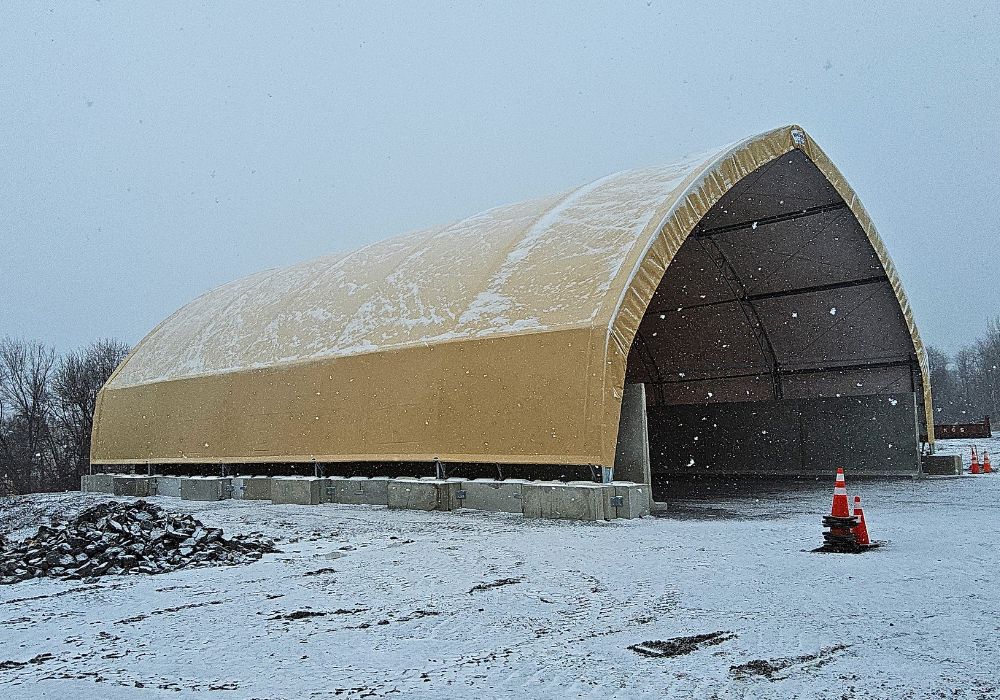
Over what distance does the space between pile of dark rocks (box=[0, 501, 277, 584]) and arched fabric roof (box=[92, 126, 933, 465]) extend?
5424mm

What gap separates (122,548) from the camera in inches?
417

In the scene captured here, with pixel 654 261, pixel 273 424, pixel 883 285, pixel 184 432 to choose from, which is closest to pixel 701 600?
pixel 654 261

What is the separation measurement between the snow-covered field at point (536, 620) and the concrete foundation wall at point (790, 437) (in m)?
11.8

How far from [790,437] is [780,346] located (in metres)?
2.73

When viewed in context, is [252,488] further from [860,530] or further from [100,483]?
[860,530]

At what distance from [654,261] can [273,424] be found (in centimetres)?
1028

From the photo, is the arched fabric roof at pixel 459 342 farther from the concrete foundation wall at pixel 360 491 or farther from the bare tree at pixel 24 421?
the bare tree at pixel 24 421

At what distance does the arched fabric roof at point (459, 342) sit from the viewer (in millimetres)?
15250

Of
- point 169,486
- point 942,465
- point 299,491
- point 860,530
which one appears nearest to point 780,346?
point 942,465

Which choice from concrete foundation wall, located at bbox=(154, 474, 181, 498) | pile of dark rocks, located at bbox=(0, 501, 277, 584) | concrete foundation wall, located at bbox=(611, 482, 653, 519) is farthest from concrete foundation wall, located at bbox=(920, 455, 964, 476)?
concrete foundation wall, located at bbox=(154, 474, 181, 498)

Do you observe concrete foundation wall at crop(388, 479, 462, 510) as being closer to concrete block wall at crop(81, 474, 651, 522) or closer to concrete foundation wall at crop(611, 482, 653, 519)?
concrete block wall at crop(81, 474, 651, 522)

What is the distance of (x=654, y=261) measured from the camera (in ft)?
51.7

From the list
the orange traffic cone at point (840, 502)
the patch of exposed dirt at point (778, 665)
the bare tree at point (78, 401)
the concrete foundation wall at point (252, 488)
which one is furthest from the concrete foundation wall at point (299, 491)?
the bare tree at point (78, 401)

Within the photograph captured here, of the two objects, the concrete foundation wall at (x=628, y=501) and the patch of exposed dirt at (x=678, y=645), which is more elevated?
the concrete foundation wall at (x=628, y=501)
